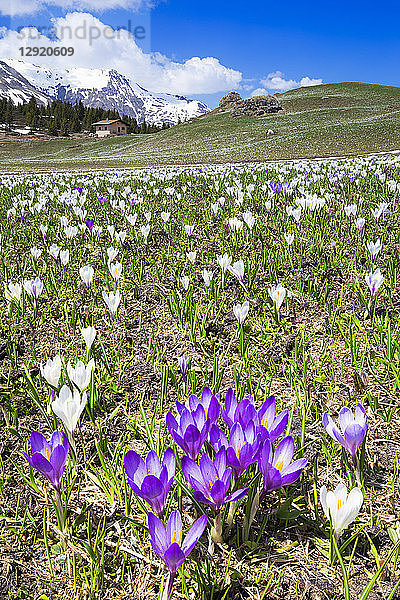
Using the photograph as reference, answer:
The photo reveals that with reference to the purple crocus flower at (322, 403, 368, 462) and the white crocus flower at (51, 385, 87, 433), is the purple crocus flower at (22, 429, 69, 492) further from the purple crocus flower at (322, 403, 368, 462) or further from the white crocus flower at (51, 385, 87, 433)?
the purple crocus flower at (322, 403, 368, 462)

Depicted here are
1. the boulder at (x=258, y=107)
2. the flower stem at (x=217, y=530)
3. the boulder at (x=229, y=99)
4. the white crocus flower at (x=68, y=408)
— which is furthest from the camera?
the boulder at (x=229, y=99)

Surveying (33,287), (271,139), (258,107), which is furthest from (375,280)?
(258,107)

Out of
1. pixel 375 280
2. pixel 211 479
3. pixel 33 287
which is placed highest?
pixel 375 280

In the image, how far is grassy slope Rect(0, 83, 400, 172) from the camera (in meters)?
34.4

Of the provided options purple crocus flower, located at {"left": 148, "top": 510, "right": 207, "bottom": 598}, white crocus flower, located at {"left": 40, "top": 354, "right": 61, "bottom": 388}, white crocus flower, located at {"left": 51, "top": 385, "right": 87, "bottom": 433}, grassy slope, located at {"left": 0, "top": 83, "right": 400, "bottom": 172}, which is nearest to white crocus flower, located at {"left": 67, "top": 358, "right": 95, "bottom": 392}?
white crocus flower, located at {"left": 40, "top": 354, "right": 61, "bottom": 388}

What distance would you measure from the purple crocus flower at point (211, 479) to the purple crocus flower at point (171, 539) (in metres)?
0.13

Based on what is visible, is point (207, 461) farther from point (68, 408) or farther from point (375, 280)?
point (375, 280)

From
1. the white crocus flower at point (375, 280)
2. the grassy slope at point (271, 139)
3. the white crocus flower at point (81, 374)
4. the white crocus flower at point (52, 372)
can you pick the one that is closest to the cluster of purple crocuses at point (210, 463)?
the white crocus flower at point (81, 374)

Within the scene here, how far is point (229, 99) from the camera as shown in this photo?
8919cm

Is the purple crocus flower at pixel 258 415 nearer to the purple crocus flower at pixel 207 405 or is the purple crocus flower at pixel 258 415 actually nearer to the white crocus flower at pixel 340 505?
the purple crocus flower at pixel 207 405

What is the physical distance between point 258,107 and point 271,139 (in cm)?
2747

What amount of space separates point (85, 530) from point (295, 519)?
78 centimetres

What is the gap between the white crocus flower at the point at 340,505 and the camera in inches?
50.4

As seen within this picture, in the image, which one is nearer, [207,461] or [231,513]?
[207,461]
